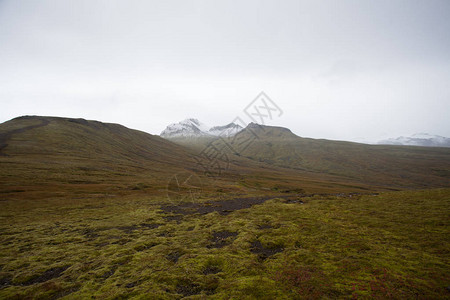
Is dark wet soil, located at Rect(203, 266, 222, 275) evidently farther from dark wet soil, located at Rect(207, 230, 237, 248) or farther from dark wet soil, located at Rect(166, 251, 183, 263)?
dark wet soil, located at Rect(207, 230, 237, 248)

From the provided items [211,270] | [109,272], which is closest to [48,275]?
[109,272]

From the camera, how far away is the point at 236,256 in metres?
12.7

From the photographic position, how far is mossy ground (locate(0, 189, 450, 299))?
29.7 ft

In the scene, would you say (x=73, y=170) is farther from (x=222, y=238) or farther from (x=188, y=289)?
(x=188, y=289)

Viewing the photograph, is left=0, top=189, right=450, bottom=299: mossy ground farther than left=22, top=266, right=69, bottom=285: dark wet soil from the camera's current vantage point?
No

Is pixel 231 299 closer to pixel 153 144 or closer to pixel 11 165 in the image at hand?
pixel 11 165

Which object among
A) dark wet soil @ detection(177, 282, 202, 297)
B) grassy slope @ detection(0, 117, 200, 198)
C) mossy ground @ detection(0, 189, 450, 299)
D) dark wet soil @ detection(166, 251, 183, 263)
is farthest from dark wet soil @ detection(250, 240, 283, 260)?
grassy slope @ detection(0, 117, 200, 198)

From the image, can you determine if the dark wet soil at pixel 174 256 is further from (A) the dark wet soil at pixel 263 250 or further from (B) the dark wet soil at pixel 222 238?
(A) the dark wet soil at pixel 263 250

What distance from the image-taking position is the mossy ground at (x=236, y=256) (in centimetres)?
905

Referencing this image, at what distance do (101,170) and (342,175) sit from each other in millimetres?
161496

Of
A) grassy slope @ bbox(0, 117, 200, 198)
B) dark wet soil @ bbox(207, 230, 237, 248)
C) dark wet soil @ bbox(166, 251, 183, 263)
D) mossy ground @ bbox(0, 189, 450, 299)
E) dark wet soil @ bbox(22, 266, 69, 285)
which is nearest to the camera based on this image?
mossy ground @ bbox(0, 189, 450, 299)

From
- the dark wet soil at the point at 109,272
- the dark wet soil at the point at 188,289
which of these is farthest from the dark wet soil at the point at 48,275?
the dark wet soil at the point at 188,289

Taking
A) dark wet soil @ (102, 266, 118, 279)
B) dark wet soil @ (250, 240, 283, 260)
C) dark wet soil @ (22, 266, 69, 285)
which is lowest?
dark wet soil @ (250, 240, 283, 260)

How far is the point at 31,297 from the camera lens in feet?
30.1
